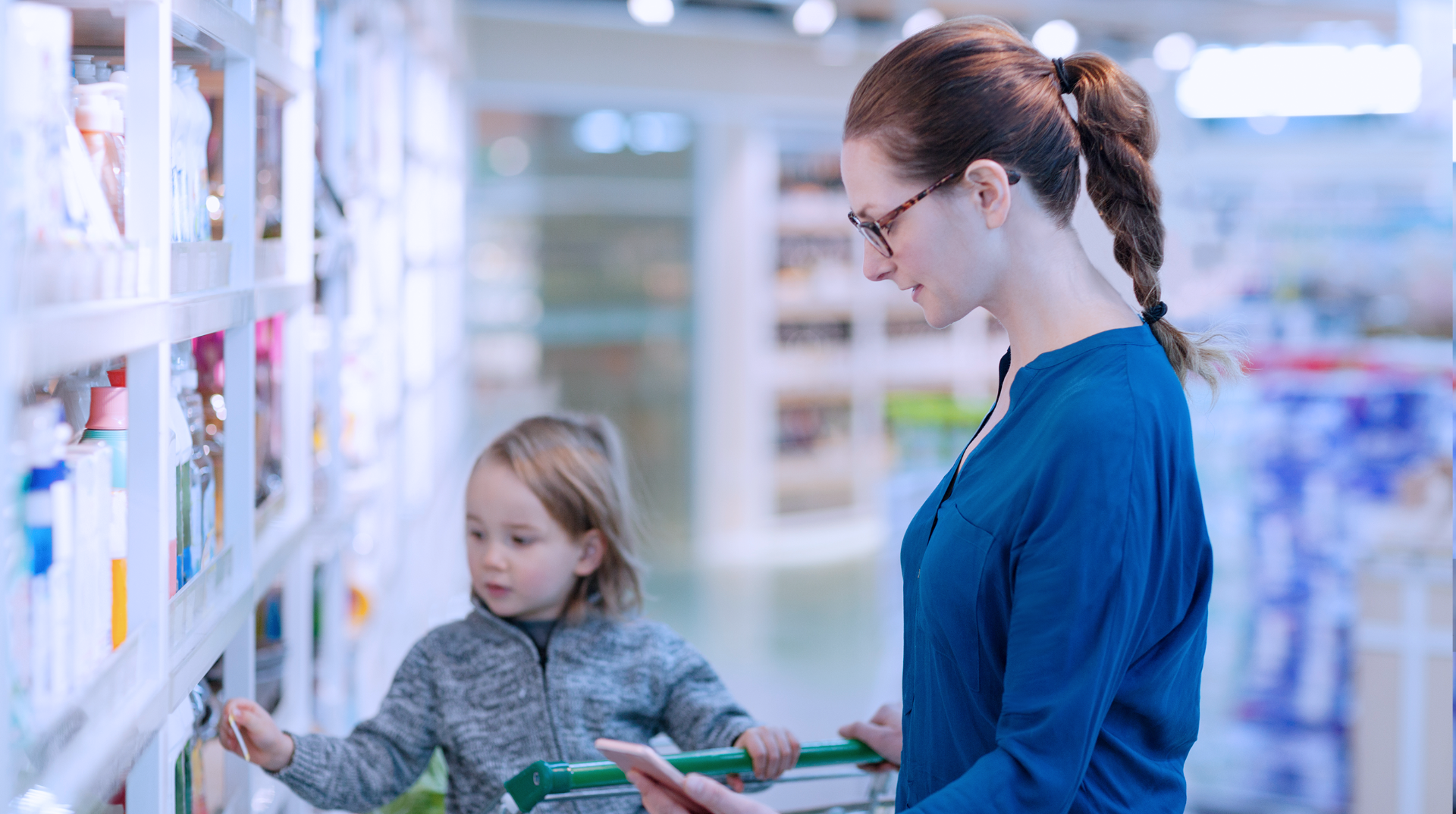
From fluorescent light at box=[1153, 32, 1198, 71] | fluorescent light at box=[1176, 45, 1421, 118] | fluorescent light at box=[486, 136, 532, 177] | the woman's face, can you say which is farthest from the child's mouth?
fluorescent light at box=[1176, 45, 1421, 118]

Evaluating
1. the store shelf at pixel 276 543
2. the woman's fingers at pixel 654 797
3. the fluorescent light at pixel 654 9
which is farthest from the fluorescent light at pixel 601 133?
the woman's fingers at pixel 654 797

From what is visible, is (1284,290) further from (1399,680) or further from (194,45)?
(194,45)

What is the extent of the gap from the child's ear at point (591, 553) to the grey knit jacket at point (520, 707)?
3.3 inches

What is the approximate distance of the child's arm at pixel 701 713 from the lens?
65.4 inches

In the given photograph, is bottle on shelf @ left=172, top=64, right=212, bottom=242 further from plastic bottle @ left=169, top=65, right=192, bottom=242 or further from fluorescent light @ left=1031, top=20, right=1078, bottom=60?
fluorescent light @ left=1031, top=20, right=1078, bottom=60

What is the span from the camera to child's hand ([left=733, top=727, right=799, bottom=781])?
1625mm

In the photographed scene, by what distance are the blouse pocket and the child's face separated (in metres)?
0.72

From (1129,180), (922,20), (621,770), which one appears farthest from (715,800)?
(922,20)

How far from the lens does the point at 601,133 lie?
25.8 feet

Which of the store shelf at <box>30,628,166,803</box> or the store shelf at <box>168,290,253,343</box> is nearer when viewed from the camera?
the store shelf at <box>30,628,166,803</box>

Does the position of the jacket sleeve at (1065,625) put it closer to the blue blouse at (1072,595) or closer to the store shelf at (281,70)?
the blue blouse at (1072,595)

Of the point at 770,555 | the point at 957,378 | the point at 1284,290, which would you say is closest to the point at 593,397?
the point at 770,555

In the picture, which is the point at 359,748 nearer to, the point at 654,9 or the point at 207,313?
the point at 207,313

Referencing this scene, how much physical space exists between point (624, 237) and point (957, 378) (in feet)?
7.88
